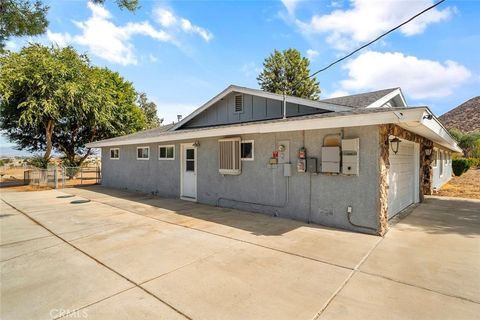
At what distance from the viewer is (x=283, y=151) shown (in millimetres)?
6637

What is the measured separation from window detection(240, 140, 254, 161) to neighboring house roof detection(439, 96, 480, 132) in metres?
63.2

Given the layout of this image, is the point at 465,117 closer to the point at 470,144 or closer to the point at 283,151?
the point at 470,144

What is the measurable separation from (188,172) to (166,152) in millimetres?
1707

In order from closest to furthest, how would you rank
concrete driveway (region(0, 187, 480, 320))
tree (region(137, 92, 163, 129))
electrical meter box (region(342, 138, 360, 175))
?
concrete driveway (region(0, 187, 480, 320)), electrical meter box (region(342, 138, 360, 175)), tree (region(137, 92, 163, 129))

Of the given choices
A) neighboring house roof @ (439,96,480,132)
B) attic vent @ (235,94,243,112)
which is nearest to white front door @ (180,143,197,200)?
attic vent @ (235,94,243,112)

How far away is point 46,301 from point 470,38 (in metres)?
11.0

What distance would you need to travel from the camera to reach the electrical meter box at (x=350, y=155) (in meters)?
Result: 5.39

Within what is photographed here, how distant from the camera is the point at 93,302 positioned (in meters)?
2.78

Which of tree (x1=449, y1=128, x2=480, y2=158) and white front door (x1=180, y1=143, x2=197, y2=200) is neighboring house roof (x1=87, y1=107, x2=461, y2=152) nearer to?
white front door (x1=180, y1=143, x2=197, y2=200)

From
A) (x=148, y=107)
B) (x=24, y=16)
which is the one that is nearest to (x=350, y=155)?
(x=24, y=16)

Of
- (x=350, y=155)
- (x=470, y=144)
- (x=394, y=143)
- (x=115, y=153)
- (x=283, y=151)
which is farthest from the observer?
(x=470, y=144)

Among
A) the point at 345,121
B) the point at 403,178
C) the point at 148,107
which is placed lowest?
the point at 403,178

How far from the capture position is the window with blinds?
297 inches

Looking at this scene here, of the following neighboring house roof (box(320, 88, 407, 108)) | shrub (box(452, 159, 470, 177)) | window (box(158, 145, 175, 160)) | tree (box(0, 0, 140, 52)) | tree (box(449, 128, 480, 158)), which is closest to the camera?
tree (box(0, 0, 140, 52))
